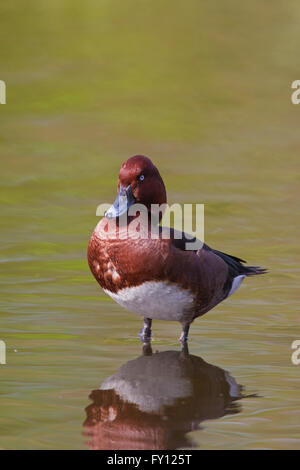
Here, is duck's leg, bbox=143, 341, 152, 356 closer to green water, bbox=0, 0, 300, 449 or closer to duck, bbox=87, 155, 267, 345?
green water, bbox=0, 0, 300, 449

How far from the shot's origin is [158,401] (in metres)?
5.43

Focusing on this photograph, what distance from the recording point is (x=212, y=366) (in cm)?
603

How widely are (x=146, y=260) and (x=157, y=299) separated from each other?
0.95ft

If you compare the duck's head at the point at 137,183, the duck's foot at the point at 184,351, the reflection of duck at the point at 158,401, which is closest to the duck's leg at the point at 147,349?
the reflection of duck at the point at 158,401

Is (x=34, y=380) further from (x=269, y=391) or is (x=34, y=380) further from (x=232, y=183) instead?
(x=232, y=183)

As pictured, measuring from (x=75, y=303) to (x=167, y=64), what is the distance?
942 cm

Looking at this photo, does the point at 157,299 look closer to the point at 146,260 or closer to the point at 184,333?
the point at 146,260

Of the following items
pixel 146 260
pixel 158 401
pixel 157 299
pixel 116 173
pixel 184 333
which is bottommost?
pixel 158 401

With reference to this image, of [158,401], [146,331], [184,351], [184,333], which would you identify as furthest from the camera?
[146,331]

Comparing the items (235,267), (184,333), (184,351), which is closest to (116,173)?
(235,267)

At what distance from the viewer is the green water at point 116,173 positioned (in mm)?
5629

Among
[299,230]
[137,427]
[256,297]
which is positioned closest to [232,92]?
[299,230]

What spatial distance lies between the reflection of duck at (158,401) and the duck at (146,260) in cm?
40

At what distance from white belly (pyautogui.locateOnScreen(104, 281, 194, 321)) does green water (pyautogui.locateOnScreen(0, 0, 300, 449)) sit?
30 centimetres
